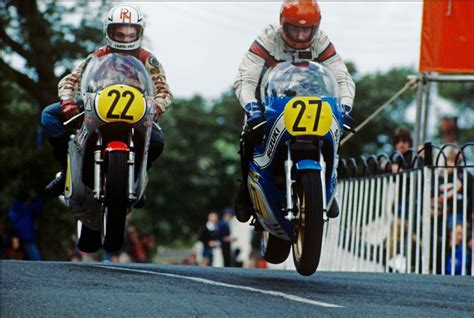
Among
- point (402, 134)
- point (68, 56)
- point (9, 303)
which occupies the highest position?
point (68, 56)

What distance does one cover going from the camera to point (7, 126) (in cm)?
2839

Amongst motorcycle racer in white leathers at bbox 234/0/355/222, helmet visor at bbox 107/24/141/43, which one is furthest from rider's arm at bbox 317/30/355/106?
helmet visor at bbox 107/24/141/43

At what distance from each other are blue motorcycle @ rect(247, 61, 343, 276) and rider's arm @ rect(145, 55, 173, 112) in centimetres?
105

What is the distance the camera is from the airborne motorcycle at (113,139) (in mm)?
10562

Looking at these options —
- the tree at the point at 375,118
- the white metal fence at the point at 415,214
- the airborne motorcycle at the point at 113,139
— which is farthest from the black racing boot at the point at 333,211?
the tree at the point at 375,118

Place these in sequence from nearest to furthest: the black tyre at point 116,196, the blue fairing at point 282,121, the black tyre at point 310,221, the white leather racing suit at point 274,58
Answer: the black tyre at point 310,221 → the blue fairing at point 282,121 → the black tyre at point 116,196 → the white leather racing suit at point 274,58

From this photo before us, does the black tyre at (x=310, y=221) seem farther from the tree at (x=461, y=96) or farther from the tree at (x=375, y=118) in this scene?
the tree at (x=461, y=96)

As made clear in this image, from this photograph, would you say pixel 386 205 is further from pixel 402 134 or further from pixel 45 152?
pixel 45 152

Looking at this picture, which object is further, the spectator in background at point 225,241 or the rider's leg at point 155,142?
the spectator in background at point 225,241

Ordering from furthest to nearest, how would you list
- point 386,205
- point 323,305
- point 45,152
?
1. point 45,152
2. point 386,205
3. point 323,305

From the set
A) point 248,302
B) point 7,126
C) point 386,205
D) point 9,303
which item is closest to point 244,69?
point 248,302

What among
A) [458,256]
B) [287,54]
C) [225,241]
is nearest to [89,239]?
[287,54]

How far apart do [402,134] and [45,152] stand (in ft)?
39.1

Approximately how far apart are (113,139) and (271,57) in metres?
1.50
